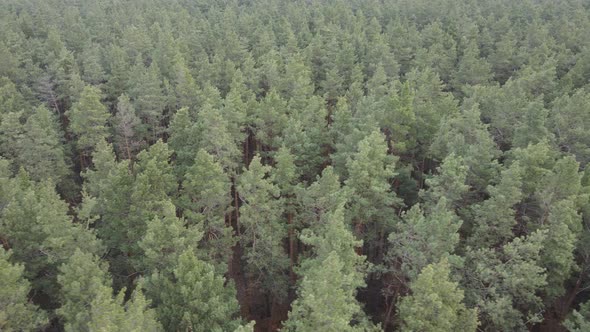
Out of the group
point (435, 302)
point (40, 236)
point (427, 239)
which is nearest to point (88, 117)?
point (40, 236)

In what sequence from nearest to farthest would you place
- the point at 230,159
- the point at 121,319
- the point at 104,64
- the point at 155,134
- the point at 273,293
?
the point at 121,319, the point at 273,293, the point at 230,159, the point at 155,134, the point at 104,64

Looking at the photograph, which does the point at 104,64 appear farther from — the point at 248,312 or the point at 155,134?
the point at 248,312

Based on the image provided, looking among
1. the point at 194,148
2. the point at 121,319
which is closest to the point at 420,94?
the point at 194,148

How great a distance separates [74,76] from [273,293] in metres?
29.5

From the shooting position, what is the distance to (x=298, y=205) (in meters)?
33.0

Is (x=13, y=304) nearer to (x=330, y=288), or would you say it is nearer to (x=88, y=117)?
(x=330, y=288)

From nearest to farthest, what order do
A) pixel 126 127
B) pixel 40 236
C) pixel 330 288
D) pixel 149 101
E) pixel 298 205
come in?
pixel 330 288
pixel 40 236
pixel 298 205
pixel 126 127
pixel 149 101

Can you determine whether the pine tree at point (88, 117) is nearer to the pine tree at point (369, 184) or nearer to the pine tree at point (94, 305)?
the pine tree at point (94, 305)

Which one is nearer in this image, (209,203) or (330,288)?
(330,288)

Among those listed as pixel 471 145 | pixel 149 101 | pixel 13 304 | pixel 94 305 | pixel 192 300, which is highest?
pixel 471 145

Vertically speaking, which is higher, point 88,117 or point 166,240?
point 166,240

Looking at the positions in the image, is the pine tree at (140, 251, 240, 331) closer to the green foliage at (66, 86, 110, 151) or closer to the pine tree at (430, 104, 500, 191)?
the pine tree at (430, 104, 500, 191)

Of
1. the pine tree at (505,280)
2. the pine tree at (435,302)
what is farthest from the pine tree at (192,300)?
the pine tree at (505,280)

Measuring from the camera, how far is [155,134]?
4484 centimetres
